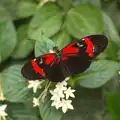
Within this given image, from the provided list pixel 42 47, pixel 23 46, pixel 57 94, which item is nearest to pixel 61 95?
pixel 57 94

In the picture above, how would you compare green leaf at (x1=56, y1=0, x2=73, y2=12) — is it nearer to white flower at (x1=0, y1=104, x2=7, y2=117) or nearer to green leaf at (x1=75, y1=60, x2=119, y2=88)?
green leaf at (x1=75, y1=60, x2=119, y2=88)

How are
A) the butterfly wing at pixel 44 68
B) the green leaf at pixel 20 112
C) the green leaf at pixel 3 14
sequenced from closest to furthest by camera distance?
the butterfly wing at pixel 44 68
the green leaf at pixel 20 112
the green leaf at pixel 3 14

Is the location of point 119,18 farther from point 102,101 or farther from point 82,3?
point 102,101

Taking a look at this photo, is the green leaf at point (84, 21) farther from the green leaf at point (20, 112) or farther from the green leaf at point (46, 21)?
the green leaf at point (20, 112)

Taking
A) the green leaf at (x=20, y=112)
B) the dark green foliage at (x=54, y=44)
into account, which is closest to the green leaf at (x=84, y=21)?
the dark green foliage at (x=54, y=44)

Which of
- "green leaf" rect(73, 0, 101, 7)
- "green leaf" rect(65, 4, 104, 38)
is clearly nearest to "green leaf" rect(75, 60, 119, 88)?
"green leaf" rect(65, 4, 104, 38)

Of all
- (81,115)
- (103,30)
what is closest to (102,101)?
(81,115)
